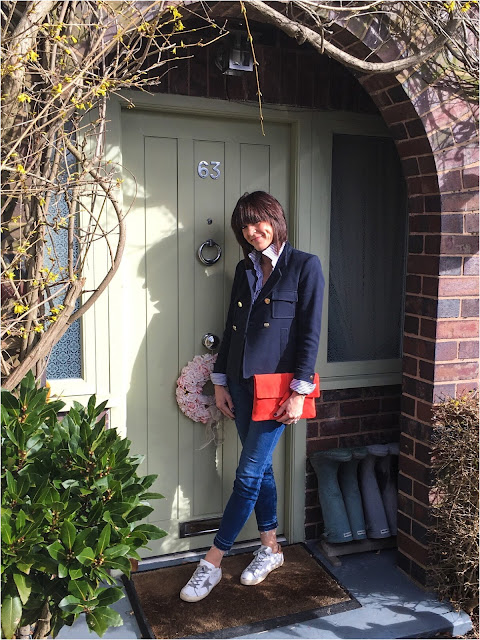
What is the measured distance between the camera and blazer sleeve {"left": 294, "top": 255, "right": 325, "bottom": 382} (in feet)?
9.17

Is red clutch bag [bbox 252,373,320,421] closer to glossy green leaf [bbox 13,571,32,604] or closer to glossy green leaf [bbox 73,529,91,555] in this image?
glossy green leaf [bbox 73,529,91,555]

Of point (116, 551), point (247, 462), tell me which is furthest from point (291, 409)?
point (116, 551)

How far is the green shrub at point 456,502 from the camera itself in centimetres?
285

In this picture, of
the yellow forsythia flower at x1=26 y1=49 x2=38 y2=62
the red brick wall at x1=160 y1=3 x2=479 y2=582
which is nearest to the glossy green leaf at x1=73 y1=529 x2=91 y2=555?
the yellow forsythia flower at x1=26 y1=49 x2=38 y2=62

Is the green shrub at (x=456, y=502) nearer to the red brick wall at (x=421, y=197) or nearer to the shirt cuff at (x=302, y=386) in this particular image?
the red brick wall at (x=421, y=197)

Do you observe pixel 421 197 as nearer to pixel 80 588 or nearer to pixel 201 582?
pixel 201 582

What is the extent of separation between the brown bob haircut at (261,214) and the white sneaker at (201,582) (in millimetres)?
1484

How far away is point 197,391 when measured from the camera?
3.26 m

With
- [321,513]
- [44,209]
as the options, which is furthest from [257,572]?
[44,209]

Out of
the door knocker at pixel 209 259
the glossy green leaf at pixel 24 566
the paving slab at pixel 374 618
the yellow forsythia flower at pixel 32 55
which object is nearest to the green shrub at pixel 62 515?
the glossy green leaf at pixel 24 566

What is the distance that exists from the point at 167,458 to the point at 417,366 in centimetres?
131

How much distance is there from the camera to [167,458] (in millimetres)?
3299

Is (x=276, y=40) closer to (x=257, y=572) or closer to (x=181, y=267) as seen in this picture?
(x=181, y=267)

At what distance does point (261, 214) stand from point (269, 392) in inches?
30.3
